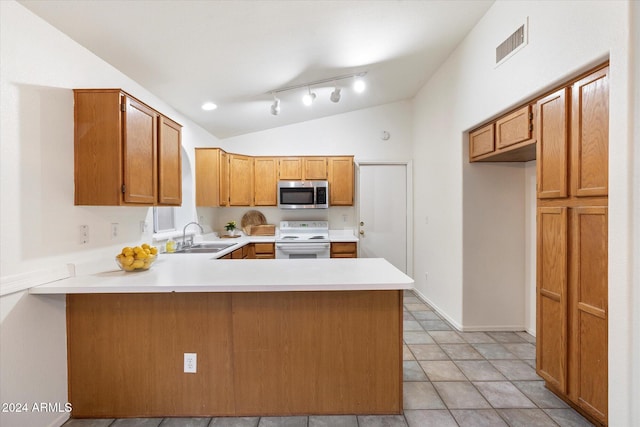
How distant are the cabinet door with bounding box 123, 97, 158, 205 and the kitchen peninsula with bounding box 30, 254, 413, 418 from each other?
59cm

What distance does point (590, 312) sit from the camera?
1713 mm

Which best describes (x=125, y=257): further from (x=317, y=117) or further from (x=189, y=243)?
(x=317, y=117)

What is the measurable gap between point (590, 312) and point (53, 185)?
10.4ft

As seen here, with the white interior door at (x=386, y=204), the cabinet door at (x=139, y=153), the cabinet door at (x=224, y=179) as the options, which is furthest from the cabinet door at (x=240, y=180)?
the cabinet door at (x=139, y=153)

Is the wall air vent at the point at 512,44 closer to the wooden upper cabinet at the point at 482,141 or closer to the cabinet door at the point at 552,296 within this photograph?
the wooden upper cabinet at the point at 482,141

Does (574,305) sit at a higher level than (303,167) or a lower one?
lower

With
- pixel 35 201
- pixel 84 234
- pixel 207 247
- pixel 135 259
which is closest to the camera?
pixel 35 201

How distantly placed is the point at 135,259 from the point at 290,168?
2823 millimetres

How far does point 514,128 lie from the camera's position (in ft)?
7.89

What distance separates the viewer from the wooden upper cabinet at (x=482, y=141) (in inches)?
107

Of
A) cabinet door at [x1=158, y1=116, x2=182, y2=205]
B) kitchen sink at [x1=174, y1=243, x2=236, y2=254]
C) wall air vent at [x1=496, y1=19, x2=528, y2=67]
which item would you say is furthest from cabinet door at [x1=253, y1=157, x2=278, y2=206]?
wall air vent at [x1=496, y1=19, x2=528, y2=67]

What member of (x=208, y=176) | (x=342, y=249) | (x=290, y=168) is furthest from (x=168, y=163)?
(x=342, y=249)

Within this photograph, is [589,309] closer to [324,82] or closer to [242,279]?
[242,279]

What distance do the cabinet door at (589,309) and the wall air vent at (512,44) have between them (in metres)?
1.33
